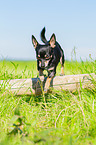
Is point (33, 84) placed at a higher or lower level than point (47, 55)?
lower

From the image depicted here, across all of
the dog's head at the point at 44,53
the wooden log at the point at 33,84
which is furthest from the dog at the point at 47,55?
the wooden log at the point at 33,84

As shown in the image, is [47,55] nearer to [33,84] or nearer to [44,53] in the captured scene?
[44,53]

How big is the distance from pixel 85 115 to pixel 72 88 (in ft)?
4.37

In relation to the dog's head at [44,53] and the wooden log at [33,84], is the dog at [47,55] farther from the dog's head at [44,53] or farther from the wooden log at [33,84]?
the wooden log at [33,84]

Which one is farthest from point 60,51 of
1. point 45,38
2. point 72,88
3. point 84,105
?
point 84,105

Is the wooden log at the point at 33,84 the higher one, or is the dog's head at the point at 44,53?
the dog's head at the point at 44,53

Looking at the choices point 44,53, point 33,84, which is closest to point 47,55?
point 44,53

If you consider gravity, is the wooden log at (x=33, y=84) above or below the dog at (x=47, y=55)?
below

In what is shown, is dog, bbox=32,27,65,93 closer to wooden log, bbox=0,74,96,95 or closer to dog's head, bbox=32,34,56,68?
dog's head, bbox=32,34,56,68

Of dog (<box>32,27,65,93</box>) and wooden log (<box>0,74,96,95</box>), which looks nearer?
dog (<box>32,27,65,93</box>)

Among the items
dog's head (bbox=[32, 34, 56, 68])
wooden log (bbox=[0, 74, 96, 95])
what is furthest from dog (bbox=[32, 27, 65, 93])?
wooden log (bbox=[0, 74, 96, 95])

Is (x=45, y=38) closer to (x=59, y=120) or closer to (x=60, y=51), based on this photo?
(x=60, y=51)

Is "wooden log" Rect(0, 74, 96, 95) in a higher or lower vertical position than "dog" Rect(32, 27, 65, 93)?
lower

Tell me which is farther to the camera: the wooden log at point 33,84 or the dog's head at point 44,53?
the wooden log at point 33,84
